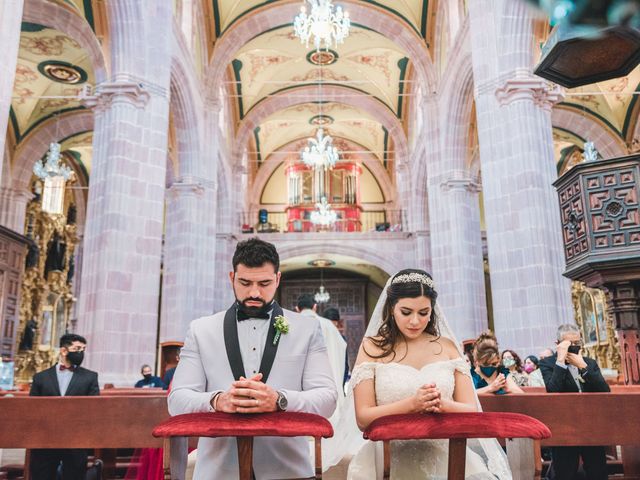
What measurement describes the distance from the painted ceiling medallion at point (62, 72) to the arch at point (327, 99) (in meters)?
6.32

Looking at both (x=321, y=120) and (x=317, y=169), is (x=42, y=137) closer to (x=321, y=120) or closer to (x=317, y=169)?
(x=317, y=169)

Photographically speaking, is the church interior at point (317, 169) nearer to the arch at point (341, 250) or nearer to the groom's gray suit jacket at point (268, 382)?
the arch at point (341, 250)

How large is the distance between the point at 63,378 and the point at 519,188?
733cm

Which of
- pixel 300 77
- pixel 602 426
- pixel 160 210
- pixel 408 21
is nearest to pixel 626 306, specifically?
pixel 602 426

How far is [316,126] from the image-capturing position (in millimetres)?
25281

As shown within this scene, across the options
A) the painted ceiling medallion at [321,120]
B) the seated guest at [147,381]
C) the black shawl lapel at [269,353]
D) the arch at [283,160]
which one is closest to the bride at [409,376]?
the black shawl lapel at [269,353]

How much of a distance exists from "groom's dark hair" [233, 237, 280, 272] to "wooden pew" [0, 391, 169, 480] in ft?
6.35

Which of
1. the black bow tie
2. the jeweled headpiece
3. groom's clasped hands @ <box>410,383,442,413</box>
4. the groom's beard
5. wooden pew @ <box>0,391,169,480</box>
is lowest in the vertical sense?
wooden pew @ <box>0,391,169,480</box>

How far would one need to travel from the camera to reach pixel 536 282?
29.6 ft

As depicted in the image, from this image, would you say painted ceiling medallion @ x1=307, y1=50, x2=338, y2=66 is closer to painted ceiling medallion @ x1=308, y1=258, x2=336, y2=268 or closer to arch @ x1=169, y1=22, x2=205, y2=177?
arch @ x1=169, y1=22, x2=205, y2=177

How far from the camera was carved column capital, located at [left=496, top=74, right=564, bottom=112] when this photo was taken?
379 inches

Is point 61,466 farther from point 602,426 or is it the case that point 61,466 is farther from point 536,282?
point 536,282

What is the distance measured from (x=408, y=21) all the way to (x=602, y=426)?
15.3 metres

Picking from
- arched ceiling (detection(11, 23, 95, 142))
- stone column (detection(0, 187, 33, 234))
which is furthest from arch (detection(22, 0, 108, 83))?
stone column (detection(0, 187, 33, 234))
